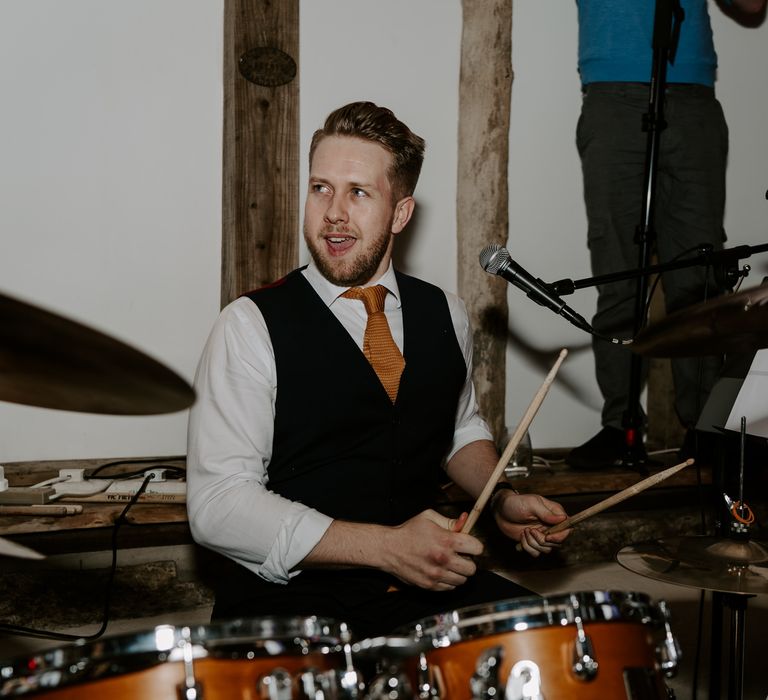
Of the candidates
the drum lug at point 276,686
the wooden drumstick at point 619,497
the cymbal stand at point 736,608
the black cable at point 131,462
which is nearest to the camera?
the drum lug at point 276,686

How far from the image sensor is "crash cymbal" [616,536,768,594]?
145 cm

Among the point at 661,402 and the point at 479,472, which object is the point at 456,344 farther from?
the point at 661,402

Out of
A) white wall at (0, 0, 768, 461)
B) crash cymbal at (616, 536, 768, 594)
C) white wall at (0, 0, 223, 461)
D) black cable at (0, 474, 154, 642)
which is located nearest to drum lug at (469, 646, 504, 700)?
crash cymbal at (616, 536, 768, 594)

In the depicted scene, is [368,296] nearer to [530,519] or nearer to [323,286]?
[323,286]

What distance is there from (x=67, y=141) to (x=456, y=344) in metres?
1.56

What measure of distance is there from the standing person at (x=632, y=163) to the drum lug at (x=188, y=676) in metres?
2.19

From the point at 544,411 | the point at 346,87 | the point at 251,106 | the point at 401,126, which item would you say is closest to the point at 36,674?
the point at 401,126

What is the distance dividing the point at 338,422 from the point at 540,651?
70cm

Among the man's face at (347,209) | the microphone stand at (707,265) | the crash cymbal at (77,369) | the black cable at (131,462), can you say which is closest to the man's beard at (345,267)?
the man's face at (347,209)

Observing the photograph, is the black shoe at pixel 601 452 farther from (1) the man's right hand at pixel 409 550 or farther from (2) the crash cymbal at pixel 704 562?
(1) the man's right hand at pixel 409 550

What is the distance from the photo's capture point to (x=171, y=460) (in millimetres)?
2840

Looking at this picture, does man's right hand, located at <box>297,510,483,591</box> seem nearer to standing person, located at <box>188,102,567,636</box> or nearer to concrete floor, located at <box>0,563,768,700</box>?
standing person, located at <box>188,102,567,636</box>

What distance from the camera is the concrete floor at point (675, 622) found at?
2260mm

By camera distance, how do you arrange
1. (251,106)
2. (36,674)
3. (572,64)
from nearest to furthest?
(36,674) → (251,106) → (572,64)
